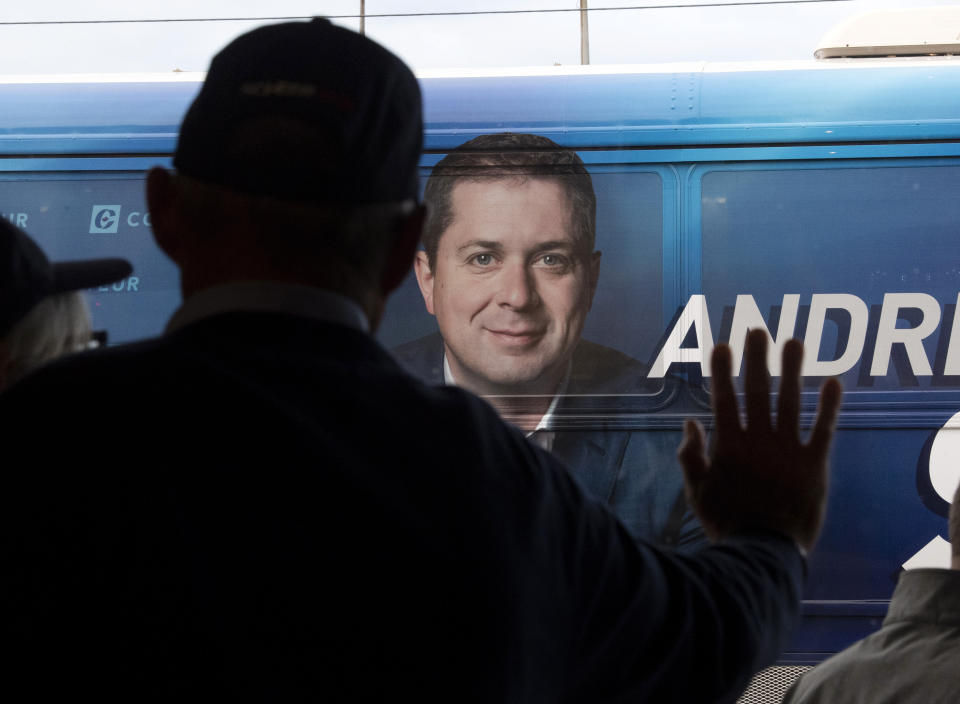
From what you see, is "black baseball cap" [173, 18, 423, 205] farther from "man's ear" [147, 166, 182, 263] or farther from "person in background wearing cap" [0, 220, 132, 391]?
"person in background wearing cap" [0, 220, 132, 391]

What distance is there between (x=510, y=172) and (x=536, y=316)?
619 millimetres

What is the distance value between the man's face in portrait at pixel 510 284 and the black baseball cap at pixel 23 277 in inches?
103

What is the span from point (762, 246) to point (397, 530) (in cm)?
368

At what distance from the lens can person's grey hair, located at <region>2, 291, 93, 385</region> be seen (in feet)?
4.57

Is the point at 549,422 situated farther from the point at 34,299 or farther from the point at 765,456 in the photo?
the point at 765,456

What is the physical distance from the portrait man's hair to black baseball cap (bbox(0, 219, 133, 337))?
105 inches

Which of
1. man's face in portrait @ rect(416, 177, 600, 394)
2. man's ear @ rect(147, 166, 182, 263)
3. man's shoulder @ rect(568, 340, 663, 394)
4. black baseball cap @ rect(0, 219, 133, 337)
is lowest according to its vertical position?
man's shoulder @ rect(568, 340, 663, 394)

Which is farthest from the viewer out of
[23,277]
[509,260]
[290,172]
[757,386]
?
[509,260]

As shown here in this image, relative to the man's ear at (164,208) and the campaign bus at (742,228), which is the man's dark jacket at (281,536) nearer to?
the man's ear at (164,208)


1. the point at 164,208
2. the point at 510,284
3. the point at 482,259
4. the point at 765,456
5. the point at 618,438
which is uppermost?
the point at 164,208

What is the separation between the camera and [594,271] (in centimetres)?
414

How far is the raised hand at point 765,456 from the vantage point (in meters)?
1.03

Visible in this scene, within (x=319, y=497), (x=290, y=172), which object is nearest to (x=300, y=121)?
(x=290, y=172)

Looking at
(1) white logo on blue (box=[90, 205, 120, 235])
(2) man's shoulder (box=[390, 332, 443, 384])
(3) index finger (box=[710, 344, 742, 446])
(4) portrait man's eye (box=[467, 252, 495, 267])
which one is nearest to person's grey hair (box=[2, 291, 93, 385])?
(3) index finger (box=[710, 344, 742, 446])
